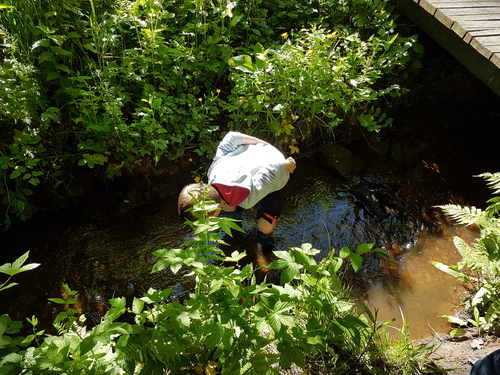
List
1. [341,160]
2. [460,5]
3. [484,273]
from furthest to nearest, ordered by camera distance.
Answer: [341,160] < [460,5] < [484,273]

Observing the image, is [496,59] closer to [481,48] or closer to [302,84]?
[481,48]

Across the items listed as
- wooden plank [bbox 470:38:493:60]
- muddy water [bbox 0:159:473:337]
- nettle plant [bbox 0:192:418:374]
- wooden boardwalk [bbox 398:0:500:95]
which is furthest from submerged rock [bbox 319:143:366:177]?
nettle plant [bbox 0:192:418:374]

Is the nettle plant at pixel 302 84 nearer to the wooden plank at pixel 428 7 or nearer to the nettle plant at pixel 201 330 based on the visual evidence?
the wooden plank at pixel 428 7

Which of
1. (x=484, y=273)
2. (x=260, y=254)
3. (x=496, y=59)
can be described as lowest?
(x=260, y=254)

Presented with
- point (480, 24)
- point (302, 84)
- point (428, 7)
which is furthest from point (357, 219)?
point (428, 7)

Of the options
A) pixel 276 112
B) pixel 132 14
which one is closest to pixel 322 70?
pixel 276 112

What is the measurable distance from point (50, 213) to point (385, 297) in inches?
142

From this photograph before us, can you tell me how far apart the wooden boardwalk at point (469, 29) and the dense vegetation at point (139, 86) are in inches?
15.1

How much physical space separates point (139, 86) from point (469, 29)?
3.62 metres

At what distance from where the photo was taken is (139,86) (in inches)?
150

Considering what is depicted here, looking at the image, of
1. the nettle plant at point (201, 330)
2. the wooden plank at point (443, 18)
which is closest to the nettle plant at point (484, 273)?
the nettle plant at point (201, 330)

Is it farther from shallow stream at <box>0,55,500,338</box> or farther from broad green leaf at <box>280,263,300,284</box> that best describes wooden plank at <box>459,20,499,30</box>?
broad green leaf at <box>280,263,300,284</box>

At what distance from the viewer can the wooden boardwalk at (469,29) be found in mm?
3393

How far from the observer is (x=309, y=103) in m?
3.77
